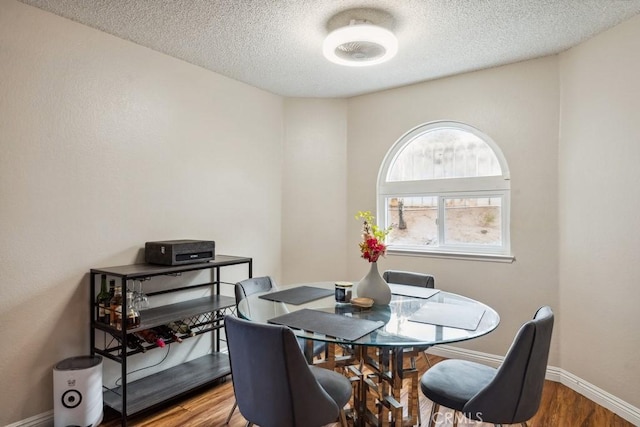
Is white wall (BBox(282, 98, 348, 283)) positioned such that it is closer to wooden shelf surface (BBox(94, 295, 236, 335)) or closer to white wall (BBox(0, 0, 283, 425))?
white wall (BBox(0, 0, 283, 425))

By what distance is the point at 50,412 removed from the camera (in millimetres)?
2213

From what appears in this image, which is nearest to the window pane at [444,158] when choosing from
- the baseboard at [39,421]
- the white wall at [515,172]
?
the white wall at [515,172]

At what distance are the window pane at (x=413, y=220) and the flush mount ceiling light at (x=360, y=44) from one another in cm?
155

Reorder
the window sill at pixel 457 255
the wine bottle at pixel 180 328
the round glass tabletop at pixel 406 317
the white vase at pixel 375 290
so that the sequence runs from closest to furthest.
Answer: the round glass tabletop at pixel 406 317 → the white vase at pixel 375 290 → the wine bottle at pixel 180 328 → the window sill at pixel 457 255

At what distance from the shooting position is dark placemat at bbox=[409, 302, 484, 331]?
1.77m

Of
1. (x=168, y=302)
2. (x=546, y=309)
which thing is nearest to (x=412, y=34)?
(x=546, y=309)

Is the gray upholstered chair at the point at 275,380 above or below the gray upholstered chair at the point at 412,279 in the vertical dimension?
below

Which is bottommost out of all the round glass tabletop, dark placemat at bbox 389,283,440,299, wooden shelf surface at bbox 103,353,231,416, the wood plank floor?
the wood plank floor

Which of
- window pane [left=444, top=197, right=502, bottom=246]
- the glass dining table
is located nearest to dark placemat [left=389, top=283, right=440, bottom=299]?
the glass dining table

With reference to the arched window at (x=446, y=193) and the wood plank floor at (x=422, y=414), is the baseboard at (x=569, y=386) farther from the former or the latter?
the arched window at (x=446, y=193)

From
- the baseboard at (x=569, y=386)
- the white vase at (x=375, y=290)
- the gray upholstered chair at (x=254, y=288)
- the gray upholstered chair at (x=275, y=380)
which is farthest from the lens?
the gray upholstered chair at (x=254, y=288)

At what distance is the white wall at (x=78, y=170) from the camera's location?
2.10 m

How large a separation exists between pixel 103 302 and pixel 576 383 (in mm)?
3294

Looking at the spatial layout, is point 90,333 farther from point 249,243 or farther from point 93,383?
point 249,243
